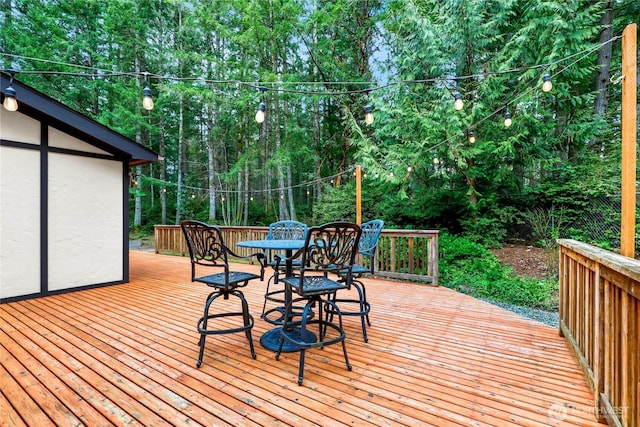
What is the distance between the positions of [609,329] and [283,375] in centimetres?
191

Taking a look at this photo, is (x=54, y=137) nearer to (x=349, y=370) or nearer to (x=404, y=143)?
(x=349, y=370)

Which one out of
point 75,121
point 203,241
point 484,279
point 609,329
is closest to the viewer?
point 609,329

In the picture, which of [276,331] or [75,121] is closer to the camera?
[276,331]

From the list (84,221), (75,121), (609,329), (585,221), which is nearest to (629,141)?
(609,329)

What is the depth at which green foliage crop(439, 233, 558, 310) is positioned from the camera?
4.74m

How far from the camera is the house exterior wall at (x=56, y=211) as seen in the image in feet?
12.0

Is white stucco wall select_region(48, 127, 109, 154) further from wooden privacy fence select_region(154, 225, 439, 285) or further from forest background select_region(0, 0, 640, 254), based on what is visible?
wooden privacy fence select_region(154, 225, 439, 285)

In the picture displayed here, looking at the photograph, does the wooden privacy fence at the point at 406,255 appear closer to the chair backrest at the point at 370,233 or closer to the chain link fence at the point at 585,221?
the chair backrest at the point at 370,233

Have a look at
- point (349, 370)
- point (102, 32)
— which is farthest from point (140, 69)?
point (349, 370)

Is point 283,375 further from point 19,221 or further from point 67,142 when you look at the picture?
point 67,142

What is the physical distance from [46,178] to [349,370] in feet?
15.5

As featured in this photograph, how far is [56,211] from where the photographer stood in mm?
4043

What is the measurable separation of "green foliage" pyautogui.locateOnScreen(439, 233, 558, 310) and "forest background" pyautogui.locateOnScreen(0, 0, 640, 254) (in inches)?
21.1

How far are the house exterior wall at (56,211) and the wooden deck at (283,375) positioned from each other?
876 mm
